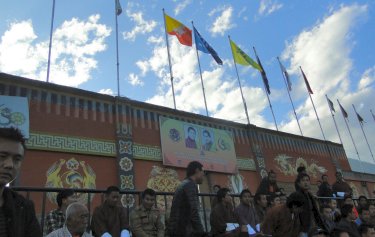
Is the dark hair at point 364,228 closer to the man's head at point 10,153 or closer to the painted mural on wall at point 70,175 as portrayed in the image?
the man's head at point 10,153

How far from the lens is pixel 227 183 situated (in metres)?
14.4

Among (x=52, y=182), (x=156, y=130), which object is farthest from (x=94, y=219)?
(x=156, y=130)

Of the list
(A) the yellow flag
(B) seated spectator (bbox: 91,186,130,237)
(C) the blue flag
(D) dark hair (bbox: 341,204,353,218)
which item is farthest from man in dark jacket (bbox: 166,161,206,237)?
(A) the yellow flag

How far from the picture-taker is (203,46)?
16750mm

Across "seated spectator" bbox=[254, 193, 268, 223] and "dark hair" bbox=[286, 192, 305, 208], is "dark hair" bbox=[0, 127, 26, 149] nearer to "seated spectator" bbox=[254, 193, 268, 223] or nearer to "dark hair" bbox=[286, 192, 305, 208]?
"dark hair" bbox=[286, 192, 305, 208]

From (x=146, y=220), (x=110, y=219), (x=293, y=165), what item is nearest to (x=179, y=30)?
(x=293, y=165)

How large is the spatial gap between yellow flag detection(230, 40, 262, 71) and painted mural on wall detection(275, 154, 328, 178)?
5.07 m

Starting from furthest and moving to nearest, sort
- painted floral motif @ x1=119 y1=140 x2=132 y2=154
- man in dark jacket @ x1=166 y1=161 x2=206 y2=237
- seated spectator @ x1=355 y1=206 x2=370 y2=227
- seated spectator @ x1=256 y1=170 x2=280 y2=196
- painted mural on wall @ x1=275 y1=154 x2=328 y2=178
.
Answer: painted mural on wall @ x1=275 y1=154 x2=328 y2=178 → painted floral motif @ x1=119 y1=140 x2=132 y2=154 → seated spectator @ x1=355 y1=206 x2=370 y2=227 → seated spectator @ x1=256 y1=170 x2=280 y2=196 → man in dark jacket @ x1=166 y1=161 x2=206 y2=237

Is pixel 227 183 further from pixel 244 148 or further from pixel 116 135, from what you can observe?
pixel 116 135

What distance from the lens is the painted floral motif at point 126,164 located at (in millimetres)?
11523

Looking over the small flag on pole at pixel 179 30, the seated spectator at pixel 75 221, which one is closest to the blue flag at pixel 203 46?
the small flag on pole at pixel 179 30

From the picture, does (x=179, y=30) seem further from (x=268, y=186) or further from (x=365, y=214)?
(x=365, y=214)

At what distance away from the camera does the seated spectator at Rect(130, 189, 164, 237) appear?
5191 mm

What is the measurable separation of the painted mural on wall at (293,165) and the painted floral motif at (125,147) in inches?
333
